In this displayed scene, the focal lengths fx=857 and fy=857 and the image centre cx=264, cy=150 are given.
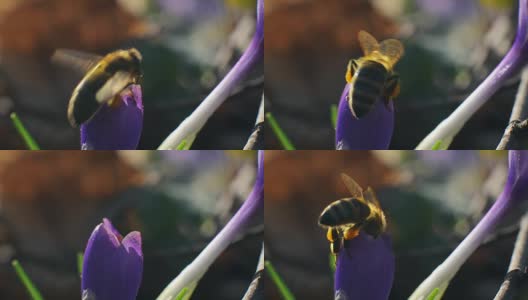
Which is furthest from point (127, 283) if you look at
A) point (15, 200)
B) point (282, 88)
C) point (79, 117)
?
point (282, 88)

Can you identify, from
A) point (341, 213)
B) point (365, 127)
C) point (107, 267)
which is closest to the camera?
point (341, 213)

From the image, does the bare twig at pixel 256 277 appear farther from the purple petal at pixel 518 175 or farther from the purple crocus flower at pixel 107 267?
the purple petal at pixel 518 175

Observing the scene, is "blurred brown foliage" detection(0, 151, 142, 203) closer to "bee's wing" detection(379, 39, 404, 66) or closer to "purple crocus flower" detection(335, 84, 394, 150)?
"purple crocus flower" detection(335, 84, 394, 150)

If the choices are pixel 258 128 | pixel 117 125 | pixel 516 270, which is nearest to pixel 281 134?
pixel 258 128

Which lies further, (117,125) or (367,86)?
(117,125)

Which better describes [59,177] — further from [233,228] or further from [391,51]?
[391,51]

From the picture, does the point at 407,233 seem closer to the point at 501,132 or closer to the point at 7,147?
the point at 501,132
